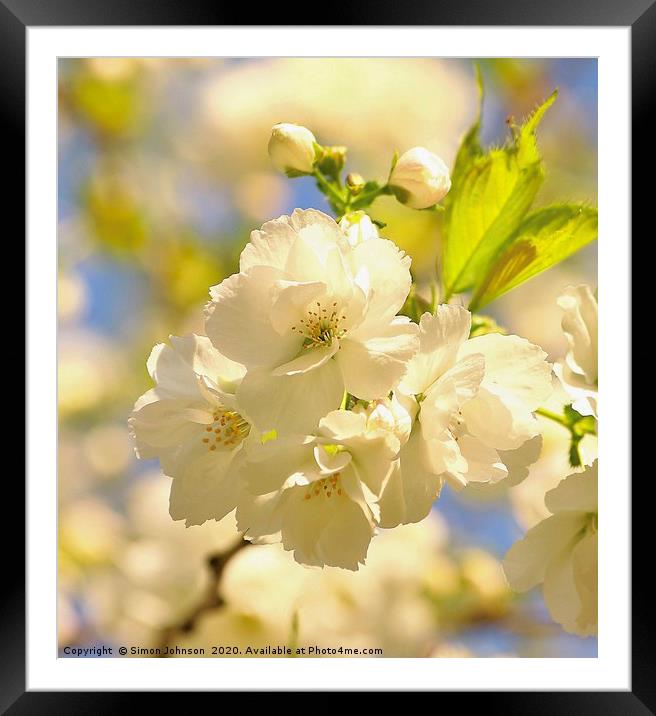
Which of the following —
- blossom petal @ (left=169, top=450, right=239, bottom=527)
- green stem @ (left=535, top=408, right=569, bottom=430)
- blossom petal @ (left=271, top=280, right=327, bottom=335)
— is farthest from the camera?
green stem @ (left=535, top=408, right=569, bottom=430)

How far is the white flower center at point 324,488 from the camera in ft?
2.10

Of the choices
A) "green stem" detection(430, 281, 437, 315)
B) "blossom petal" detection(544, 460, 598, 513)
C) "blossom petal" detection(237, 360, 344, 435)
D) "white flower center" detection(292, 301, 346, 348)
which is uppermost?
"green stem" detection(430, 281, 437, 315)

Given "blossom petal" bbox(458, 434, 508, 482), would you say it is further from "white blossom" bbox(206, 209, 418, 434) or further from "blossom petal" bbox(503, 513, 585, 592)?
"blossom petal" bbox(503, 513, 585, 592)

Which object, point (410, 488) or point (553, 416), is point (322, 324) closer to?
point (410, 488)

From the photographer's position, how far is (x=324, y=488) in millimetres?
645

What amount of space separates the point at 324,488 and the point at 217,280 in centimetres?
37

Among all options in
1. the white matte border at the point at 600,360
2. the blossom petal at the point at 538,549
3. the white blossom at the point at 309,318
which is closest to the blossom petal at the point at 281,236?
the white blossom at the point at 309,318

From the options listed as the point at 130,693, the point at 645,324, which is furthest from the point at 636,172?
the point at 130,693

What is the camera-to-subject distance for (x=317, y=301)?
0.60 m

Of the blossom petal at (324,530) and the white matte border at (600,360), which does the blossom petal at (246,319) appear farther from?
the white matte border at (600,360)

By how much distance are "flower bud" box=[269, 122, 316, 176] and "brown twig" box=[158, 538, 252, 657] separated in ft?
1.46

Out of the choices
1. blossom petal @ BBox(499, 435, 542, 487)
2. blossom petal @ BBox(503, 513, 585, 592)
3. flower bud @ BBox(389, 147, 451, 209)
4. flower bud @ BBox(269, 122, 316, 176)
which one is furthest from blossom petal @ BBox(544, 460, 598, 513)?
flower bud @ BBox(269, 122, 316, 176)

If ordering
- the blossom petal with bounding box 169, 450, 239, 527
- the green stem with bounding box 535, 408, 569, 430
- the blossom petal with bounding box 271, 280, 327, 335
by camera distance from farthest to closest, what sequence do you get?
the green stem with bounding box 535, 408, 569, 430, the blossom petal with bounding box 169, 450, 239, 527, the blossom petal with bounding box 271, 280, 327, 335

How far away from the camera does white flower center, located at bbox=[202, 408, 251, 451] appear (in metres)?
0.67
